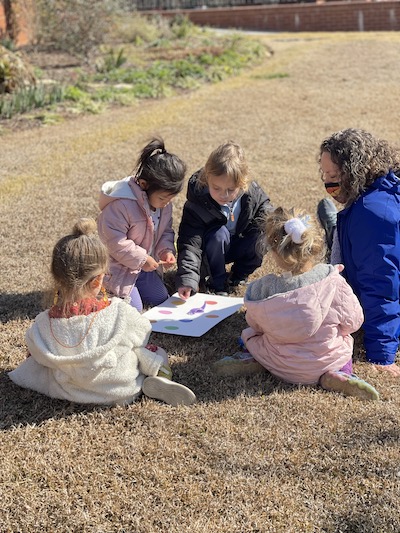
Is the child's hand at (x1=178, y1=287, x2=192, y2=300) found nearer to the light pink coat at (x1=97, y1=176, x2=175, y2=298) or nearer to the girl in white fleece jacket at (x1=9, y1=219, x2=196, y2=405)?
the light pink coat at (x1=97, y1=176, x2=175, y2=298)

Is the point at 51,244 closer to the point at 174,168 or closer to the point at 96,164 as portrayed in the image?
the point at 174,168

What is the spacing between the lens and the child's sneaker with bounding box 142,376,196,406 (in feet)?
10.9

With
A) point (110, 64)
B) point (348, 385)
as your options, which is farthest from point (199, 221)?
point (110, 64)

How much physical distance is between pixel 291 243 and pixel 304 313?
328 mm

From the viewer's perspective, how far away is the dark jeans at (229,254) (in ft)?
15.2

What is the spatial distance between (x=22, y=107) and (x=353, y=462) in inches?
312

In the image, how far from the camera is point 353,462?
291 cm

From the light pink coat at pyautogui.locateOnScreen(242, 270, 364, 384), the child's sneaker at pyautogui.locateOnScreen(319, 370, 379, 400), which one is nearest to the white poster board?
the light pink coat at pyautogui.locateOnScreen(242, 270, 364, 384)

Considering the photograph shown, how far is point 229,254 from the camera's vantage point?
486cm

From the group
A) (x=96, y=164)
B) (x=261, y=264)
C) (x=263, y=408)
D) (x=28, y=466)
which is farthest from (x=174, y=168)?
(x=96, y=164)

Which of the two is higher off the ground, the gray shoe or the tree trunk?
the tree trunk

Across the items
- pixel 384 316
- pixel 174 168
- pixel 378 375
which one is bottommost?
pixel 378 375

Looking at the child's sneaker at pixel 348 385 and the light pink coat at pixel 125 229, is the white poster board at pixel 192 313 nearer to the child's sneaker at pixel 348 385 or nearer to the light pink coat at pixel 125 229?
the light pink coat at pixel 125 229

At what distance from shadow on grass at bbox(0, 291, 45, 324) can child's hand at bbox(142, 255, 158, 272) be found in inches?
25.5
